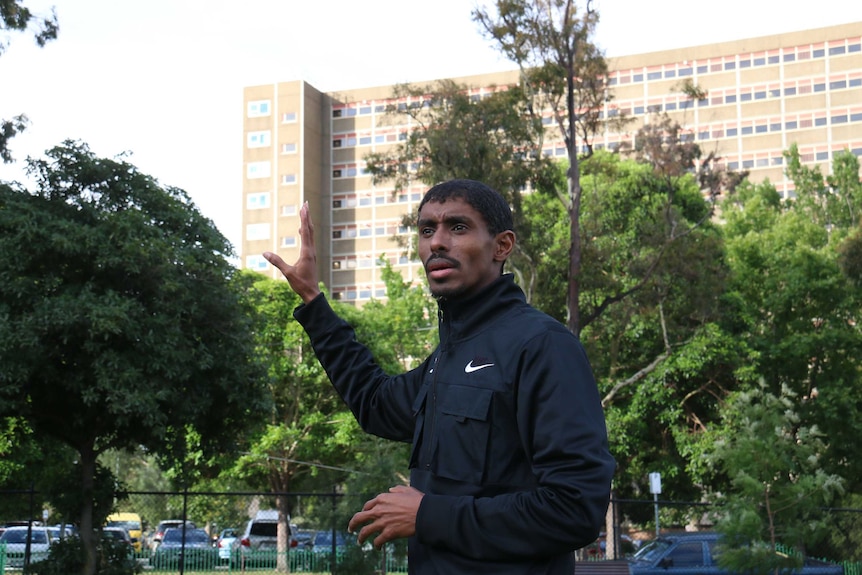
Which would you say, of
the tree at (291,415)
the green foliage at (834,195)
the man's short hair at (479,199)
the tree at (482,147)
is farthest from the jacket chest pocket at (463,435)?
the green foliage at (834,195)

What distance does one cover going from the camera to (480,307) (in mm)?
2551

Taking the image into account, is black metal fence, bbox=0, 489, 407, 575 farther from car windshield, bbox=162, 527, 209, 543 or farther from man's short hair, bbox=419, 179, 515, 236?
man's short hair, bbox=419, 179, 515, 236

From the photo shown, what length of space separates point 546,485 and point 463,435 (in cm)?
25

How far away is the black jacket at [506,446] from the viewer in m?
2.20

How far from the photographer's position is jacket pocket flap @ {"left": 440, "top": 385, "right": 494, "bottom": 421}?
92.4 inches

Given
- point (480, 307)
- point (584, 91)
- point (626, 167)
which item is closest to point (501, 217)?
point (480, 307)

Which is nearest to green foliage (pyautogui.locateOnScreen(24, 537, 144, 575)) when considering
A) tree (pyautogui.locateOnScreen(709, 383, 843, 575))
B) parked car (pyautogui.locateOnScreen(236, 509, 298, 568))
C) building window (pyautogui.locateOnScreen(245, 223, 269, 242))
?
parked car (pyautogui.locateOnScreen(236, 509, 298, 568))

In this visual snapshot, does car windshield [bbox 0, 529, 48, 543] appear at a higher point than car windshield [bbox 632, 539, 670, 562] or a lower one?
lower

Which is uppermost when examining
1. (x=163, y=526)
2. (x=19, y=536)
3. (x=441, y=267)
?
(x=441, y=267)

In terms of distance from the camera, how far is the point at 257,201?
98000 millimetres

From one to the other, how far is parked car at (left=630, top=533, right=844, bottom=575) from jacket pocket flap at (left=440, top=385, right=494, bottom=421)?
1602 cm

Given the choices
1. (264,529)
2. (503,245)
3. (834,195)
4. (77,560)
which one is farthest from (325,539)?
(834,195)

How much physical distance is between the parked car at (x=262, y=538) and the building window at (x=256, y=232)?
198ft

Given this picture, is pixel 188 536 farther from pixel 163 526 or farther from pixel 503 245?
pixel 503 245
